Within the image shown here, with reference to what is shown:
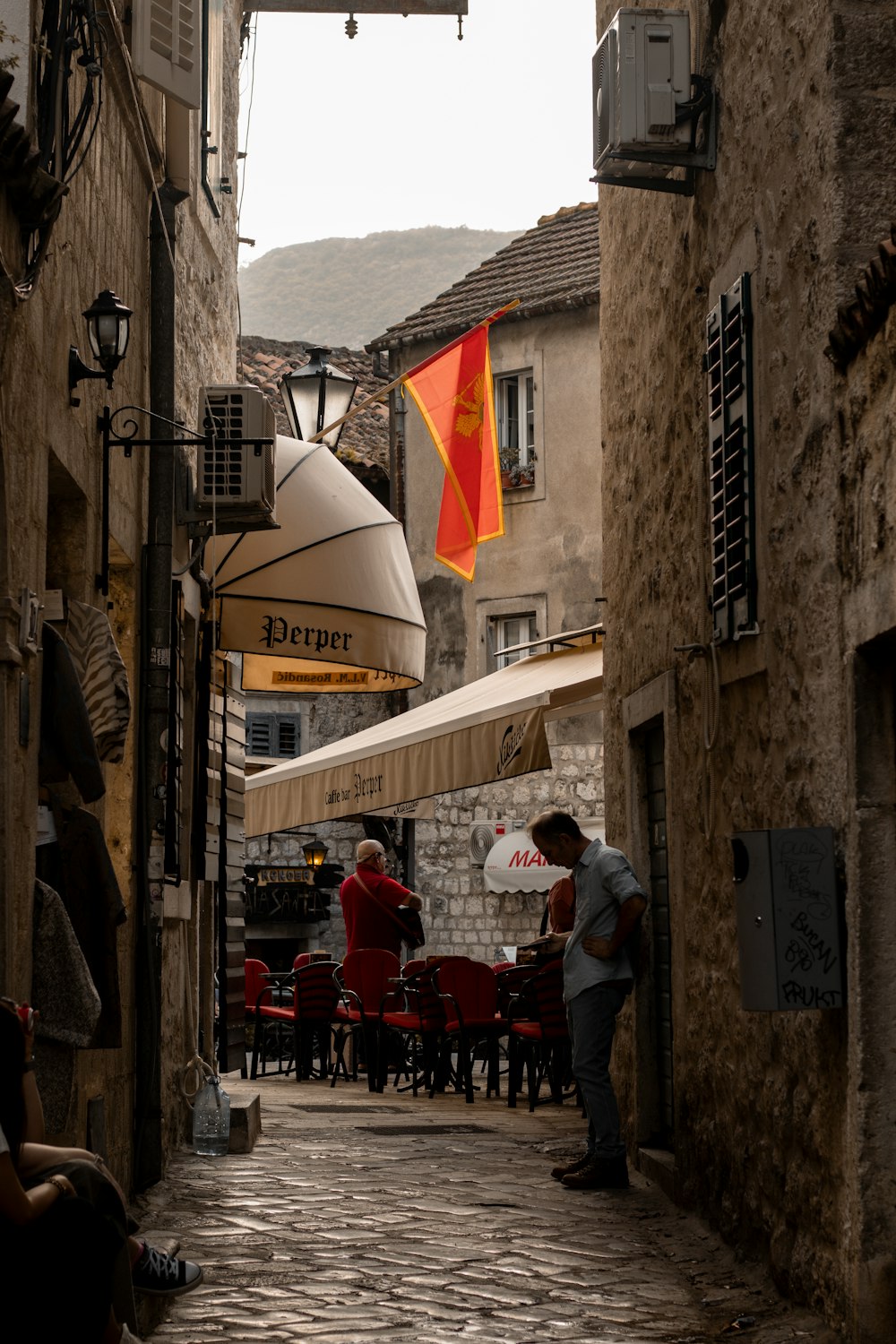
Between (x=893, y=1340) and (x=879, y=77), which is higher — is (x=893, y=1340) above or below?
below

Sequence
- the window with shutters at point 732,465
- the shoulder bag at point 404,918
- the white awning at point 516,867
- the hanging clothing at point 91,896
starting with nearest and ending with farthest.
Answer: the hanging clothing at point 91,896, the window with shutters at point 732,465, the shoulder bag at point 404,918, the white awning at point 516,867

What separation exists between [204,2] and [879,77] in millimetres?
4593

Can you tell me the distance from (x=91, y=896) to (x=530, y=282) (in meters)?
20.3

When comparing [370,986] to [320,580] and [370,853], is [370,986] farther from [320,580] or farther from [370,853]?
[320,580]

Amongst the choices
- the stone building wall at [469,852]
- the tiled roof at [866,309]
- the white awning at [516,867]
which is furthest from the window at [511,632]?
the tiled roof at [866,309]

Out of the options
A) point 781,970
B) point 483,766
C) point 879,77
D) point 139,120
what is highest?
point 139,120

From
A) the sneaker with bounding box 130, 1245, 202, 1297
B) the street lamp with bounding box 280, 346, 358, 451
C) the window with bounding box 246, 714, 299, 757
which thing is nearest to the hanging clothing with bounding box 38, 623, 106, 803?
the sneaker with bounding box 130, 1245, 202, 1297

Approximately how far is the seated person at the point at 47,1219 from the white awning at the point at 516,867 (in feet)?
61.0

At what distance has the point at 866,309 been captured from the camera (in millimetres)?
4895

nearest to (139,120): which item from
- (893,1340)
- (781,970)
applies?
(781,970)

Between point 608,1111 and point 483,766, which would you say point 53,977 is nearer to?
point 608,1111

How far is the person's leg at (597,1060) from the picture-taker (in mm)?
8047

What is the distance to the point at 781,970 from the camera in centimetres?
529

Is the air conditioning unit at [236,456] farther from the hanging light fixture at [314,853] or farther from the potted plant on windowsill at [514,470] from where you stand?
the hanging light fixture at [314,853]
